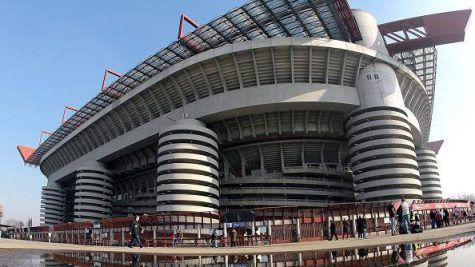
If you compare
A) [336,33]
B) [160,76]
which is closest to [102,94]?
[160,76]

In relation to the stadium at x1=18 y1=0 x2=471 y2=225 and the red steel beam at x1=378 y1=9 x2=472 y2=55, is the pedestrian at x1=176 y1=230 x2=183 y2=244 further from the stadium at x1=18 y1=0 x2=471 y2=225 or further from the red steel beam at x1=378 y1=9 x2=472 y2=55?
the red steel beam at x1=378 y1=9 x2=472 y2=55

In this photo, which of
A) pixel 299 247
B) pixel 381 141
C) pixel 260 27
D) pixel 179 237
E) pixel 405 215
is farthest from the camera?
pixel 381 141

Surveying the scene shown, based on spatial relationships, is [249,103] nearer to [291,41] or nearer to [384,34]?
[291,41]

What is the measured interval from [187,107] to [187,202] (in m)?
14.9

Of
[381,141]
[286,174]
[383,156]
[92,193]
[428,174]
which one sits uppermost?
[381,141]

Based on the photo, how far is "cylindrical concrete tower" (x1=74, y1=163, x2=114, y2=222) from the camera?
7575 cm

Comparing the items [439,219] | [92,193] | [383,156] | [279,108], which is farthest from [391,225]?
[92,193]

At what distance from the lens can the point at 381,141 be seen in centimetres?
5141

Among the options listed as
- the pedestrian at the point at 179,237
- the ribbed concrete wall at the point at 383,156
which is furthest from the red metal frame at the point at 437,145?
the pedestrian at the point at 179,237

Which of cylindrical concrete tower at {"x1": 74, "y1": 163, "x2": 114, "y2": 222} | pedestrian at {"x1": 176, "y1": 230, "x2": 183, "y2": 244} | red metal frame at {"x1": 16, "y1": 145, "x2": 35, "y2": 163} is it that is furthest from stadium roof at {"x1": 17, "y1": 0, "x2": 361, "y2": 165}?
red metal frame at {"x1": 16, "y1": 145, "x2": 35, "y2": 163}

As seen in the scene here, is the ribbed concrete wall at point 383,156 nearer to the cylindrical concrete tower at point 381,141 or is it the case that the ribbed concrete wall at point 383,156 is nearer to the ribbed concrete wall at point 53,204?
the cylindrical concrete tower at point 381,141

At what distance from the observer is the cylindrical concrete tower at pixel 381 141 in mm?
49781

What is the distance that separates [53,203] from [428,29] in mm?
96779

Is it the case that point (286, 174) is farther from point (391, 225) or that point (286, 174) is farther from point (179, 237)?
point (391, 225)
